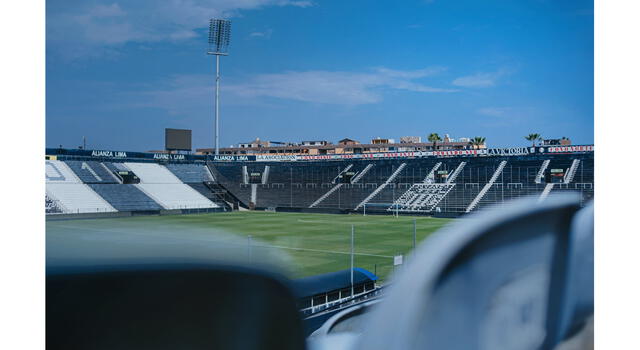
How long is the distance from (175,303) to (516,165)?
6.36 meters

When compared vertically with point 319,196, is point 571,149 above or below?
above

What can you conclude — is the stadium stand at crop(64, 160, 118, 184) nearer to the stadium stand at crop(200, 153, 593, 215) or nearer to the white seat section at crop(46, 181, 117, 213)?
the white seat section at crop(46, 181, 117, 213)

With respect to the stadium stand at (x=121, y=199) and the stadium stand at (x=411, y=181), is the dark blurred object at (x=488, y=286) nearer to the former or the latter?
the stadium stand at (x=411, y=181)

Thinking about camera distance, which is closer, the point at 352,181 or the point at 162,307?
the point at 162,307

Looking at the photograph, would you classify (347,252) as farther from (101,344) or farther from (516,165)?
(101,344)

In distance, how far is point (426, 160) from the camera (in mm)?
9758

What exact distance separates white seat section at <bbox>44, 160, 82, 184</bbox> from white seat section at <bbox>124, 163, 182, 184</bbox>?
191cm

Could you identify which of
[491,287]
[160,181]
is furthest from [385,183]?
[491,287]

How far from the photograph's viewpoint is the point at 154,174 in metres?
4.95

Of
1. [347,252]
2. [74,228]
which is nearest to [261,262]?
[74,228]

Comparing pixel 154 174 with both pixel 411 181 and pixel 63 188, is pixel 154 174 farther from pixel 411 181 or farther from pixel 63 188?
pixel 411 181

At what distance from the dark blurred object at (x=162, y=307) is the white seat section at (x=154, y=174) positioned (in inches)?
134

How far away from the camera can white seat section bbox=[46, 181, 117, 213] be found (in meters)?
2.30

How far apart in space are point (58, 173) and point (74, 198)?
17cm
